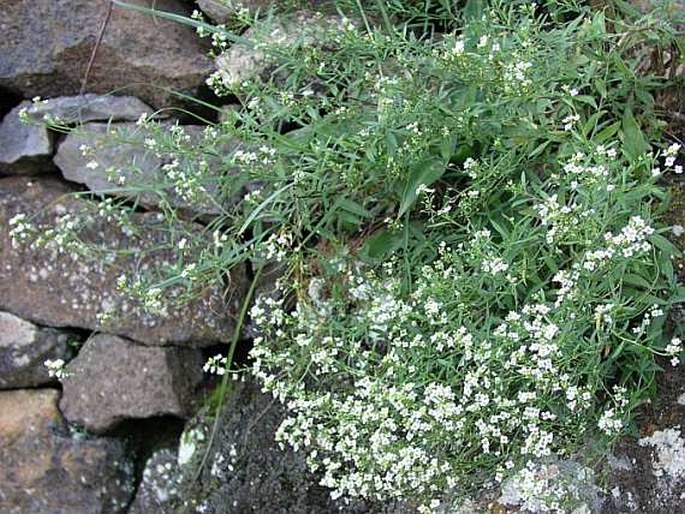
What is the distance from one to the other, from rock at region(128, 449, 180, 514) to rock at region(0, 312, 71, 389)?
1.42 feet

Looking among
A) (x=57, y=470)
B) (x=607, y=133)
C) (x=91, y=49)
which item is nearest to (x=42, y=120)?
(x=91, y=49)

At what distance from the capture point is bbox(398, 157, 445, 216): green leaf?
2775mm

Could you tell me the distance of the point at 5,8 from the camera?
3389 millimetres

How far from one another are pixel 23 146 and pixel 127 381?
823mm

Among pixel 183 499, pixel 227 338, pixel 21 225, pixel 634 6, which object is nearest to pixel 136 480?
pixel 183 499

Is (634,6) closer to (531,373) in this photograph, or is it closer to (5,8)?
(531,373)

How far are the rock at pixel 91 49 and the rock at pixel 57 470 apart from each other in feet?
3.44

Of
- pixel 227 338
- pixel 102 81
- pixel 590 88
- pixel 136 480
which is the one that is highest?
pixel 590 88

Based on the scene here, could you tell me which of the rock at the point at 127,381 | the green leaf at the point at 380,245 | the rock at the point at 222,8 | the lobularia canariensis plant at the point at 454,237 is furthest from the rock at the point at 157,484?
the rock at the point at 222,8

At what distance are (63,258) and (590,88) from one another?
1.66 metres

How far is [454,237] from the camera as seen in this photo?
285cm

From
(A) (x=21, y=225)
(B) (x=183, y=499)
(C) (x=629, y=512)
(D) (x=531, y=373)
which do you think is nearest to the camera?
(D) (x=531, y=373)

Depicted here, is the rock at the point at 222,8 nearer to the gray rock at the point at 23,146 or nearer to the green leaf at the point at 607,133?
the gray rock at the point at 23,146

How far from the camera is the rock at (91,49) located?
339 centimetres
